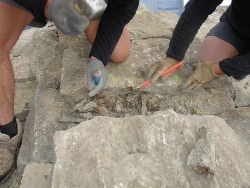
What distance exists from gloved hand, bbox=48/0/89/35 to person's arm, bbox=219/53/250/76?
109 cm

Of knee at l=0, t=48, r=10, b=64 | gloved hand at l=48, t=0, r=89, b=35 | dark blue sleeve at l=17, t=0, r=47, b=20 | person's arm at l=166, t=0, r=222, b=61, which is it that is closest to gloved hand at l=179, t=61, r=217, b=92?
person's arm at l=166, t=0, r=222, b=61

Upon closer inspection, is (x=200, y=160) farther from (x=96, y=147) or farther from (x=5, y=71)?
(x=5, y=71)

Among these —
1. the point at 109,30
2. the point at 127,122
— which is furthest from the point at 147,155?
the point at 109,30

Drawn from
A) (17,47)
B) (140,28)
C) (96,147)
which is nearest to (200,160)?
(96,147)

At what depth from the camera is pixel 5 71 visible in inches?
86.4

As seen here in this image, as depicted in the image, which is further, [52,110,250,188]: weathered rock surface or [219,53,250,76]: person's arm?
[219,53,250,76]: person's arm

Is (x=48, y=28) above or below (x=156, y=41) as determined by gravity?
below

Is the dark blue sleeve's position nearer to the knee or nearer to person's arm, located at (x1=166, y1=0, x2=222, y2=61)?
the knee

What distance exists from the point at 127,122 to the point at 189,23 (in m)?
1.06

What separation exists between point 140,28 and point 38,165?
1.73 metres

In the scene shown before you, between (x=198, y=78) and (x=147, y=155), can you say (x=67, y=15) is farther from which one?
(x=198, y=78)

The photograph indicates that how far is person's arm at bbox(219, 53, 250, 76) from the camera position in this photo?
215 centimetres

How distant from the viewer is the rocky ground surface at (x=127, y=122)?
1408 millimetres

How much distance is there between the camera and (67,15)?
71.0 inches
